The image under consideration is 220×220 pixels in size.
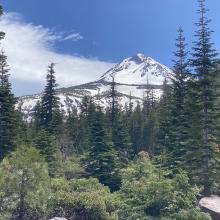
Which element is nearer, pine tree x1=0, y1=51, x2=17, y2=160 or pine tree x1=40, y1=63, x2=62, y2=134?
pine tree x1=0, y1=51, x2=17, y2=160

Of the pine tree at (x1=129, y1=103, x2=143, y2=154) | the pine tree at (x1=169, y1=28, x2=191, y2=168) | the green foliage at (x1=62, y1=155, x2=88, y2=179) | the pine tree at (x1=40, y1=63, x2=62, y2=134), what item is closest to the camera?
the pine tree at (x1=169, y1=28, x2=191, y2=168)

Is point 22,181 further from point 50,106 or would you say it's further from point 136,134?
point 136,134

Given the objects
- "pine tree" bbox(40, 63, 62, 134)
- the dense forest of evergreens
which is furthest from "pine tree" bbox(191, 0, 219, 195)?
"pine tree" bbox(40, 63, 62, 134)

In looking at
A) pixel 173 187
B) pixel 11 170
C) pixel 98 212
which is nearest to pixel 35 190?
pixel 11 170

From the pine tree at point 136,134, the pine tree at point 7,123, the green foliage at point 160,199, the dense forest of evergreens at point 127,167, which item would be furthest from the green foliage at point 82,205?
the pine tree at point 136,134

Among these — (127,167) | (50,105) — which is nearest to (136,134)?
(50,105)

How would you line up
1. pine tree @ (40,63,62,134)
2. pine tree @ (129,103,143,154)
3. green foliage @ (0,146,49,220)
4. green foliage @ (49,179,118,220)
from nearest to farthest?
green foliage @ (0,146,49,220)
green foliage @ (49,179,118,220)
pine tree @ (40,63,62,134)
pine tree @ (129,103,143,154)

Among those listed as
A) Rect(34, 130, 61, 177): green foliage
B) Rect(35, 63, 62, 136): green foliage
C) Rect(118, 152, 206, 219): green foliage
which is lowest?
Rect(118, 152, 206, 219): green foliage

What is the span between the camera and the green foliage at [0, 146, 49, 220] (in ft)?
94.0

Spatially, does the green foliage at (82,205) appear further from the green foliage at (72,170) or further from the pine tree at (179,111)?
the green foliage at (72,170)

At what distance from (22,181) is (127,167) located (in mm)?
17451

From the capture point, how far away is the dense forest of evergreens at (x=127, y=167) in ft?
86.0

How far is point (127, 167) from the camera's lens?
146 ft

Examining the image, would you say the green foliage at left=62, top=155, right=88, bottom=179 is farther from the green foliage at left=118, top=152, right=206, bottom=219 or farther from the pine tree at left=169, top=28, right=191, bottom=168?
the green foliage at left=118, top=152, right=206, bottom=219
